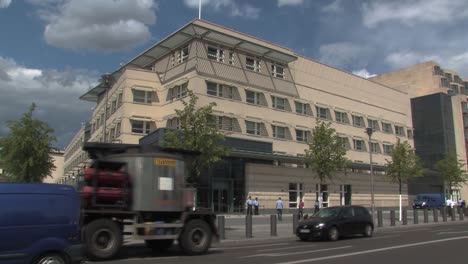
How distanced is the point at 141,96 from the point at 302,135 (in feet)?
58.5

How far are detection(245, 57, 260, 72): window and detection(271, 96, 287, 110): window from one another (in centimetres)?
349

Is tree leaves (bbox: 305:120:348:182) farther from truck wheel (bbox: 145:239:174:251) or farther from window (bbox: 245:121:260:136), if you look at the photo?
truck wheel (bbox: 145:239:174:251)

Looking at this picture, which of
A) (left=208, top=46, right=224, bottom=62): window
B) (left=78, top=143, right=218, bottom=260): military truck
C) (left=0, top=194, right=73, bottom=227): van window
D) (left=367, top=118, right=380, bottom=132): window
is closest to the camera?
(left=0, top=194, right=73, bottom=227): van window

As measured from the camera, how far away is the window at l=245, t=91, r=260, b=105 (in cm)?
4828

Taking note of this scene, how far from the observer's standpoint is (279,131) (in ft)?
166

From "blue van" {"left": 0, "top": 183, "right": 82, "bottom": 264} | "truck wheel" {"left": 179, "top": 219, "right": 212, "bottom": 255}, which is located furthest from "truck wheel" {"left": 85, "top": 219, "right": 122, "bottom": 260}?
"blue van" {"left": 0, "top": 183, "right": 82, "bottom": 264}

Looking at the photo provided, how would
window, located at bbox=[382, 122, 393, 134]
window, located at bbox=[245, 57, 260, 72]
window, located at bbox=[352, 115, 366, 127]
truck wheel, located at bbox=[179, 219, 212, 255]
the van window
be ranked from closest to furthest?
the van window, truck wheel, located at bbox=[179, 219, 212, 255], window, located at bbox=[245, 57, 260, 72], window, located at bbox=[352, 115, 366, 127], window, located at bbox=[382, 122, 393, 134]

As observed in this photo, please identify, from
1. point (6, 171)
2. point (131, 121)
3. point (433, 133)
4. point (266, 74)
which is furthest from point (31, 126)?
point (433, 133)

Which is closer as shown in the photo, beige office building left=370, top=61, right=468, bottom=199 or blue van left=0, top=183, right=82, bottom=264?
blue van left=0, top=183, right=82, bottom=264

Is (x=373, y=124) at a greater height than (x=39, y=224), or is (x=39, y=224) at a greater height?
(x=373, y=124)

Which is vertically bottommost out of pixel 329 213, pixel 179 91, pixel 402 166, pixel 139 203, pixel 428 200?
pixel 329 213

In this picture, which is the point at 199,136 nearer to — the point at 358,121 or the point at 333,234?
the point at 333,234

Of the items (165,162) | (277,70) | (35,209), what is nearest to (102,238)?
(165,162)

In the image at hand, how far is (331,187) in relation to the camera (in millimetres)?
54062
